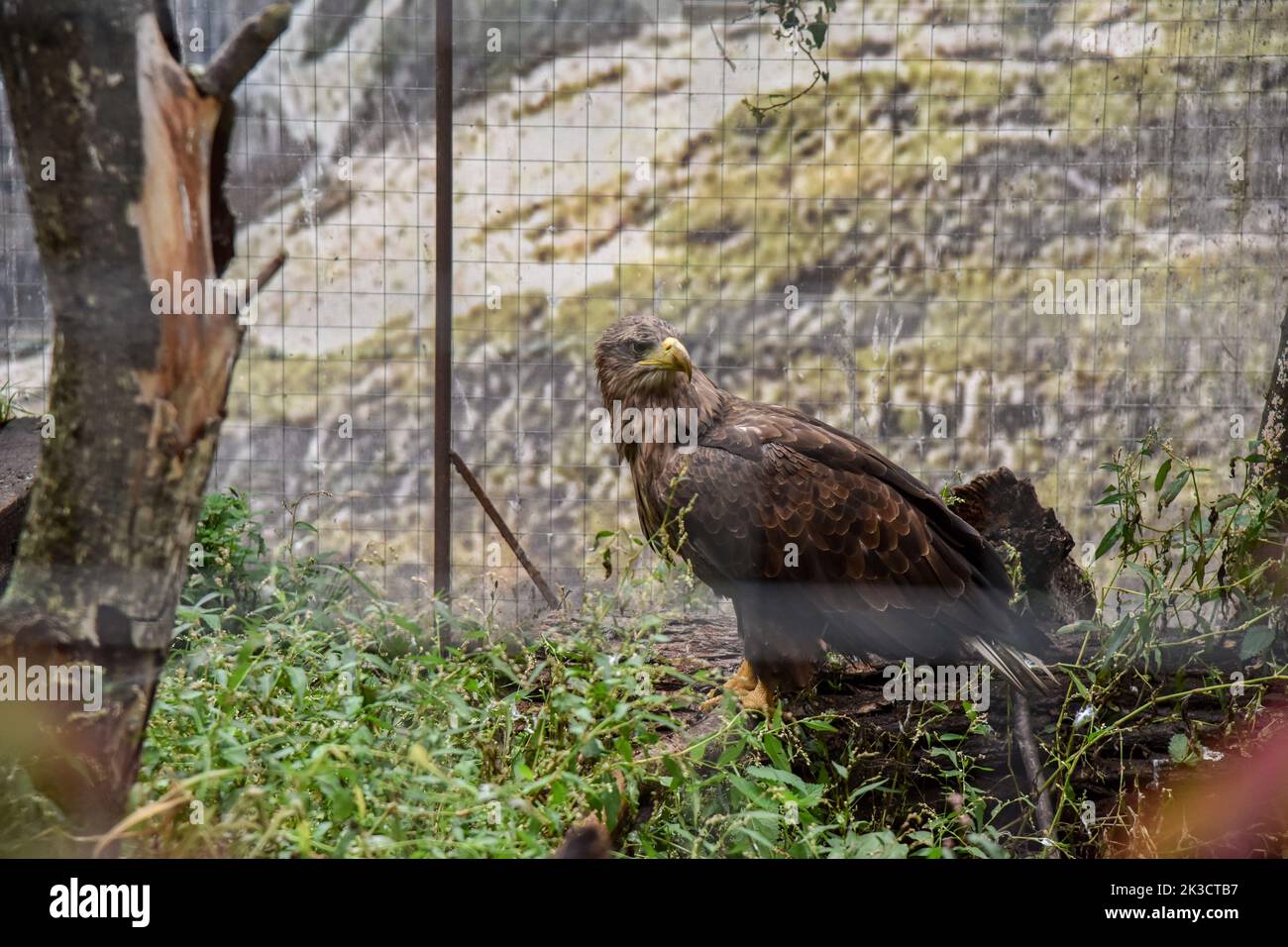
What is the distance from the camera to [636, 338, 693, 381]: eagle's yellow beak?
102 inches

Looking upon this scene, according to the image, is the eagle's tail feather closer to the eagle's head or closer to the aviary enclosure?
the aviary enclosure

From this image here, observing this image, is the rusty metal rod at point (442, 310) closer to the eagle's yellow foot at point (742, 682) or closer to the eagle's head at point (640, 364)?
the eagle's head at point (640, 364)

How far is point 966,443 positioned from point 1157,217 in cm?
68

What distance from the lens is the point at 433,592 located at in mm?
2727

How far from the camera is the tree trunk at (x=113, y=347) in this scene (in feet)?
4.25

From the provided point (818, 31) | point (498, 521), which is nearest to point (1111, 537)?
point (818, 31)

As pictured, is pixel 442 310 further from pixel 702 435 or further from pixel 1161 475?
pixel 1161 475

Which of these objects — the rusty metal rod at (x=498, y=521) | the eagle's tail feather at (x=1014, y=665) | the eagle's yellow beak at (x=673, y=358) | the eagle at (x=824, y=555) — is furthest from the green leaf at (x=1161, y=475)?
the rusty metal rod at (x=498, y=521)

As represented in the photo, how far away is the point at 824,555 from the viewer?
251 centimetres

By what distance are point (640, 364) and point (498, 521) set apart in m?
0.63

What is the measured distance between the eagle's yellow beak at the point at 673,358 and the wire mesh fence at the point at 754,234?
0.37 ft

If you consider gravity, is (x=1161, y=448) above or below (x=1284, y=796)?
above
